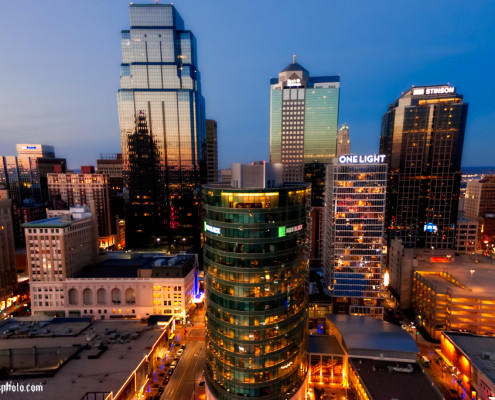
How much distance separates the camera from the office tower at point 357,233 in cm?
11831

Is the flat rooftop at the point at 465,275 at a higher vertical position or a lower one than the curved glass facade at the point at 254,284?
lower

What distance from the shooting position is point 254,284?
6562 centimetres

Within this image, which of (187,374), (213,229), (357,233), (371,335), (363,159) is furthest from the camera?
(357,233)

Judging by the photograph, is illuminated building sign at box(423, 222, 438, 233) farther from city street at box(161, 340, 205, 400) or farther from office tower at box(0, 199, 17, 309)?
office tower at box(0, 199, 17, 309)

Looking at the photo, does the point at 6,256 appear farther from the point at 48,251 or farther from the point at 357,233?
the point at 357,233

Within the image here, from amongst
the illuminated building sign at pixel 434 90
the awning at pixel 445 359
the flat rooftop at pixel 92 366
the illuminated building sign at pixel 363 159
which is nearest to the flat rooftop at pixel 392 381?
the awning at pixel 445 359

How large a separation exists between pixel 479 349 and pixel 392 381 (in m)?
37.0

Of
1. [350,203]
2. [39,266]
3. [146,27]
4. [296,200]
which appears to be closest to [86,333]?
[39,266]

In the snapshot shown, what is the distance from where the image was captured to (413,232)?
18850cm

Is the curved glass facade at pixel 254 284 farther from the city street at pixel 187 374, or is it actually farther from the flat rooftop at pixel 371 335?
the flat rooftop at pixel 371 335

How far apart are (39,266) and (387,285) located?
180m

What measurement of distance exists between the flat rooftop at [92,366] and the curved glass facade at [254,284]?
30.3 meters

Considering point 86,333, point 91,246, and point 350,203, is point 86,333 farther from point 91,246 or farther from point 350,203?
point 350,203

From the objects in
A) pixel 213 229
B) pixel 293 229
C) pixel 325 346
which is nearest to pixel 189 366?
pixel 325 346
